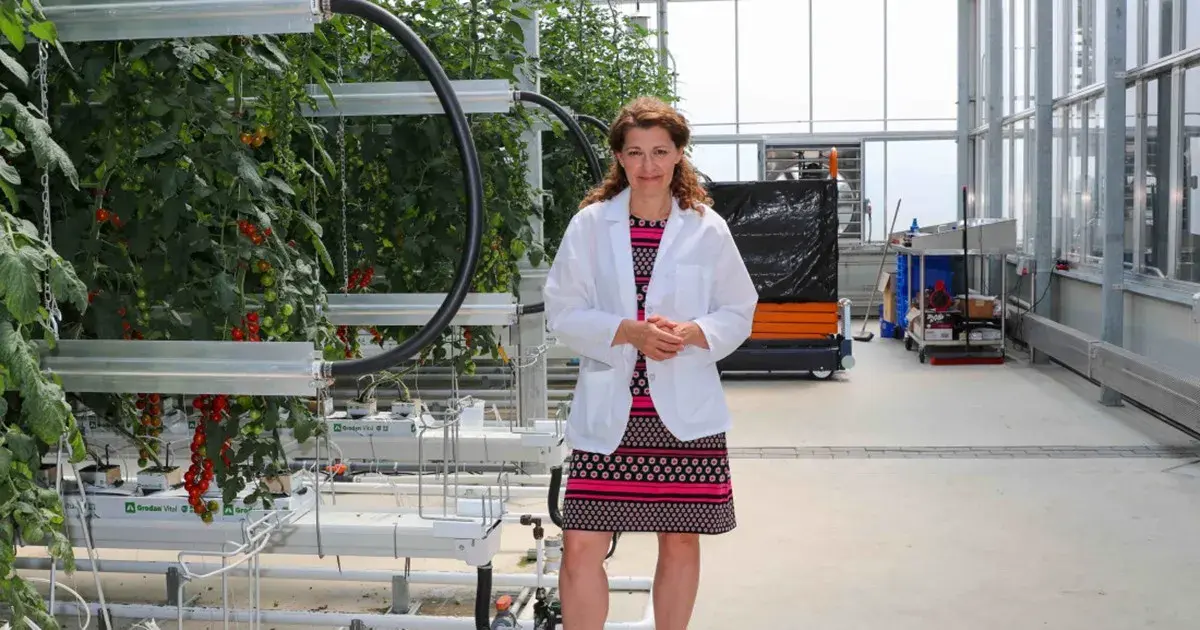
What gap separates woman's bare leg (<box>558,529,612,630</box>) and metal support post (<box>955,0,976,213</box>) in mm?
13485

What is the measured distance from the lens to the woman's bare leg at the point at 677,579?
2.87 metres

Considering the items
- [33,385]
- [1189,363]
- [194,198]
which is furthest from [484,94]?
[1189,363]

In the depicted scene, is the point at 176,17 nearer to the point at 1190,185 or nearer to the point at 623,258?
the point at 623,258

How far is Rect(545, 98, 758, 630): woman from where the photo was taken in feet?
9.14

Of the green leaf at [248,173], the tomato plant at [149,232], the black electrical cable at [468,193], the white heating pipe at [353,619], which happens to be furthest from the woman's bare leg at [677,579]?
the green leaf at [248,173]

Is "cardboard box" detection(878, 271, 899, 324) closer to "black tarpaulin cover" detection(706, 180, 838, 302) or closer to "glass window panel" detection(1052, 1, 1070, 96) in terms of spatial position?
"glass window panel" detection(1052, 1, 1070, 96)

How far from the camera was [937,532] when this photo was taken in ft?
16.7

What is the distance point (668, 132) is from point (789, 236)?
704 cm

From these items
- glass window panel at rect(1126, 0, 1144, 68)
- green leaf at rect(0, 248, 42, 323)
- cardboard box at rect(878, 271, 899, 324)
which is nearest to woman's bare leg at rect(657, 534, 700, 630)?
green leaf at rect(0, 248, 42, 323)

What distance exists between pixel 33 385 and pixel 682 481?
4.70 ft

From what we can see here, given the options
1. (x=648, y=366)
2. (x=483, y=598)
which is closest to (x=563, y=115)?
(x=648, y=366)

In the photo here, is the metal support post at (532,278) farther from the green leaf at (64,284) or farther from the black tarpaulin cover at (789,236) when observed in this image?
the black tarpaulin cover at (789,236)

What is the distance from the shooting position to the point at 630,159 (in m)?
2.91

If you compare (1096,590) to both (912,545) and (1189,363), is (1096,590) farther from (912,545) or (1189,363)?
(1189,363)
